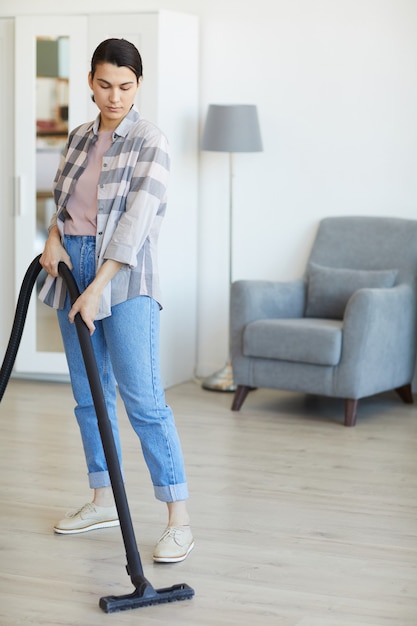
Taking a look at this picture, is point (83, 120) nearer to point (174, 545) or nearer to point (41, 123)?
point (41, 123)

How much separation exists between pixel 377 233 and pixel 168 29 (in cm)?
150

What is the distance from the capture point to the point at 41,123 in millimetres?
5500

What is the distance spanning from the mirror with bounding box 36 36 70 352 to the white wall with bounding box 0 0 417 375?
0.81ft

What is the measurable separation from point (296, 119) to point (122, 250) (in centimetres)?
317

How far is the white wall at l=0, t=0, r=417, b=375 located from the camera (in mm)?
5406

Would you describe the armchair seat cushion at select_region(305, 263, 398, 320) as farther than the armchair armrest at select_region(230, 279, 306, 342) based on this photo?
Yes

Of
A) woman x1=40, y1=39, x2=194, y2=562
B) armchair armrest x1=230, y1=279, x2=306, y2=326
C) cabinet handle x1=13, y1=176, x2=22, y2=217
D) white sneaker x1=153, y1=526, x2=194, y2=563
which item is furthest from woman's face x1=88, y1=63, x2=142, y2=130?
cabinet handle x1=13, y1=176, x2=22, y2=217

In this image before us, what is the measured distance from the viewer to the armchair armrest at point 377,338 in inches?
186

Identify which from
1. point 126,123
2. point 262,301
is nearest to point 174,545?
point 126,123

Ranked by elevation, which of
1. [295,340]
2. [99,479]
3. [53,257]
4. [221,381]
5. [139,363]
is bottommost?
[221,381]

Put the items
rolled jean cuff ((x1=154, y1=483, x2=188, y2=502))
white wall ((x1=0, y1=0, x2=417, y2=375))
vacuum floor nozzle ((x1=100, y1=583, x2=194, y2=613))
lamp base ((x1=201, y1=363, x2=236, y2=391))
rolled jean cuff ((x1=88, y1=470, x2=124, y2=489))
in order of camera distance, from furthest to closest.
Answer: lamp base ((x1=201, y1=363, x2=236, y2=391)) → white wall ((x1=0, y1=0, x2=417, y2=375)) → rolled jean cuff ((x1=88, y1=470, x2=124, y2=489)) → rolled jean cuff ((x1=154, y1=483, x2=188, y2=502)) → vacuum floor nozzle ((x1=100, y1=583, x2=194, y2=613))

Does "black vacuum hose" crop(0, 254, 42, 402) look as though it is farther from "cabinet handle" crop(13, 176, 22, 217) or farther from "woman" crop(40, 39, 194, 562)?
"cabinet handle" crop(13, 176, 22, 217)

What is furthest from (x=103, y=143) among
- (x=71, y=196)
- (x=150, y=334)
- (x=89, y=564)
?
(x=89, y=564)

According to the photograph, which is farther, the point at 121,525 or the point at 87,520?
the point at 87,520
